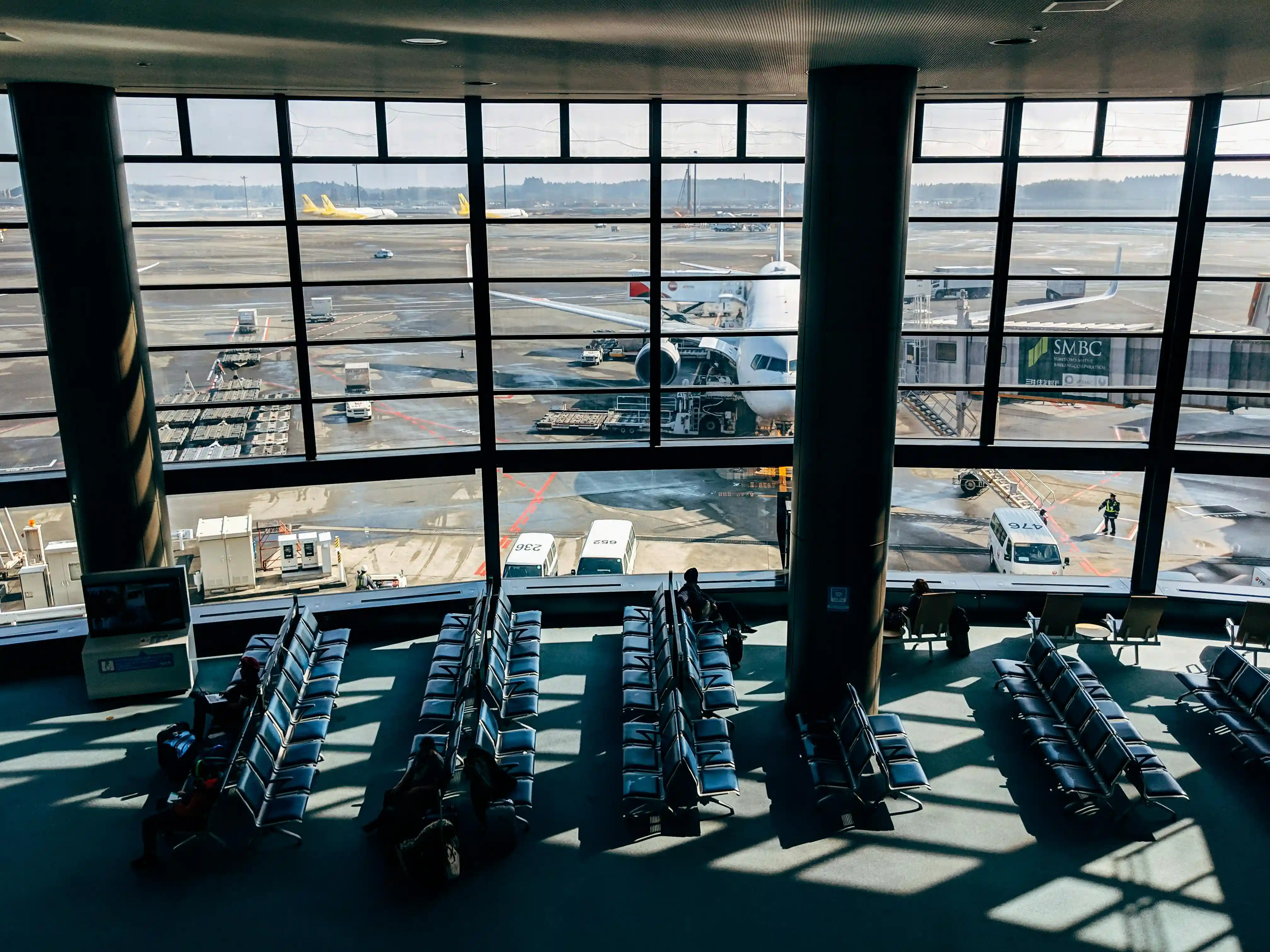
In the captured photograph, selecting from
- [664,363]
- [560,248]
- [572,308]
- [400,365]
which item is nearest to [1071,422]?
[664,363]

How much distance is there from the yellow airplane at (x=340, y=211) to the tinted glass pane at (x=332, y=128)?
54 centimetres

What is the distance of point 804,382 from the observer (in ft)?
28.5

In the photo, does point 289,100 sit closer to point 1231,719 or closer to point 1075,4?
point 1075,4

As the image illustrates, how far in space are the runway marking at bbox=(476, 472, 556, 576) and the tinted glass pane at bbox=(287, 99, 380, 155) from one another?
903 cm

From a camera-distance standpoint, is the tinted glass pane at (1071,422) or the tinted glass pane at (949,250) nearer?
the tinted glass pane at (949,250)

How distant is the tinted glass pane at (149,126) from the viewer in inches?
402

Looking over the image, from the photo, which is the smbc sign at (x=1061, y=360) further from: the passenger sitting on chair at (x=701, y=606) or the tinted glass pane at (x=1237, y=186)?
the passenger sitting on chair at (x=701, y=606)

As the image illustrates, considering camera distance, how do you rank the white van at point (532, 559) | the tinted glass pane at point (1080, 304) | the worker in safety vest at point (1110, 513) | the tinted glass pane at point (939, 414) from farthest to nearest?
1. the worker in safety vest at point (1110, 513)
2. the tinted glass pane at point (939, 414)
3. the white van at point (532, 559)
4. the tinted glass pane at point (1080, 304)

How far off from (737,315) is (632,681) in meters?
5.38

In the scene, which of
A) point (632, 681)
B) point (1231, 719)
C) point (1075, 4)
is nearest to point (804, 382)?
point (632, 681)

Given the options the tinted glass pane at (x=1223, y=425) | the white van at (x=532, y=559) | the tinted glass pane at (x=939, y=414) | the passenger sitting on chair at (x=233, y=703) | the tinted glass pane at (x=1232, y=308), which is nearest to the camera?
the passenger sitting on chair at (x=233, y=703)

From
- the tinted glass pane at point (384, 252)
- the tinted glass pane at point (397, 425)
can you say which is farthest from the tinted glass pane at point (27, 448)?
the tinted glass pane at point (384, 252)

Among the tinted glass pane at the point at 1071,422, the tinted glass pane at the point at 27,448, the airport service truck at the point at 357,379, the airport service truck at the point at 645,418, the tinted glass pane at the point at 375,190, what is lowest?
the tinted glass pane at the point at 1071,422

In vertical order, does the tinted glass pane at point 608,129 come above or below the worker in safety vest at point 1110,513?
above
